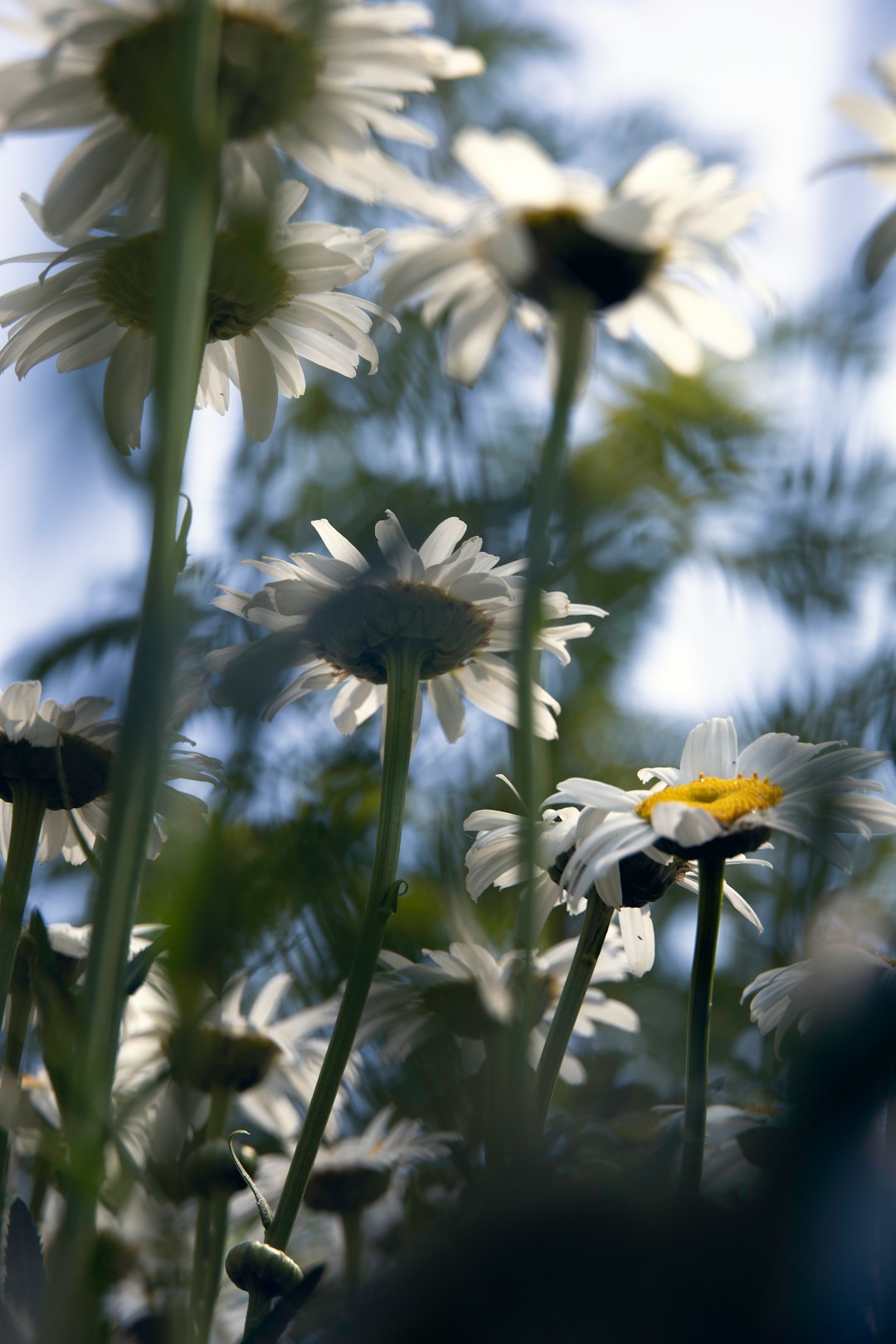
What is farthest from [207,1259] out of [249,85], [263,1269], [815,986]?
[249,85]

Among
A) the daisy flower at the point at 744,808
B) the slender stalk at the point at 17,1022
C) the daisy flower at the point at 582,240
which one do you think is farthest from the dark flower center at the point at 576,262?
the slender stalk at the point at 17,1022

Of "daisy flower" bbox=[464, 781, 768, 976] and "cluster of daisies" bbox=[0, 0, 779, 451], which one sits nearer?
"cluster of daisies" bbox=[0, 0, 779, 451]

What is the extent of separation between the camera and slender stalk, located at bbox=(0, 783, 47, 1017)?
28cm

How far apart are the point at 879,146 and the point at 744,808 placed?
163mm

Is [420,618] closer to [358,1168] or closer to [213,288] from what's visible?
[213,288]

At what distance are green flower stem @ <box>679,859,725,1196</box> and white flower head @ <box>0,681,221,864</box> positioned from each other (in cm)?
14

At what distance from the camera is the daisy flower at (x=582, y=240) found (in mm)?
231

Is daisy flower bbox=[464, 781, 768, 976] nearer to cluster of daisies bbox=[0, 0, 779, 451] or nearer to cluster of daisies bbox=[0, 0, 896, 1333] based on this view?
cluster of daisies bbox=[0, 0, 896, 1333]

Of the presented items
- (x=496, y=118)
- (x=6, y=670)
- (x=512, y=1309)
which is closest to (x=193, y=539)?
(x=6, y=670)

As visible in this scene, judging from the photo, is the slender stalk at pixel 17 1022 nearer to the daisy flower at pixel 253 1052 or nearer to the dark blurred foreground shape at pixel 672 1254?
the daisy flower at pixel 253 1052

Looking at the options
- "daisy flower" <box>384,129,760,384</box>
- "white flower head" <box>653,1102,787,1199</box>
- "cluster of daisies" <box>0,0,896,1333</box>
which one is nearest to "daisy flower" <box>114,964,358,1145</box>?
"cluster of daisies" <box>0,0,896,1333</box>

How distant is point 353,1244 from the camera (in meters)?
0.37

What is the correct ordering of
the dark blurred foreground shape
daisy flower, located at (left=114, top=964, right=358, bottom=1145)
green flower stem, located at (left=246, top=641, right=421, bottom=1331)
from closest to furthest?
the dark blurred foreground shape → green flower stem, located at (left=246, top=641, right=421, bottom=1331) → daisy flower, located at (left=114, top=964, right=358, bottom=1145)

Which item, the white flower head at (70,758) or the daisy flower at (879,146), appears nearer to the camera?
the daisy flower at (879,146)
